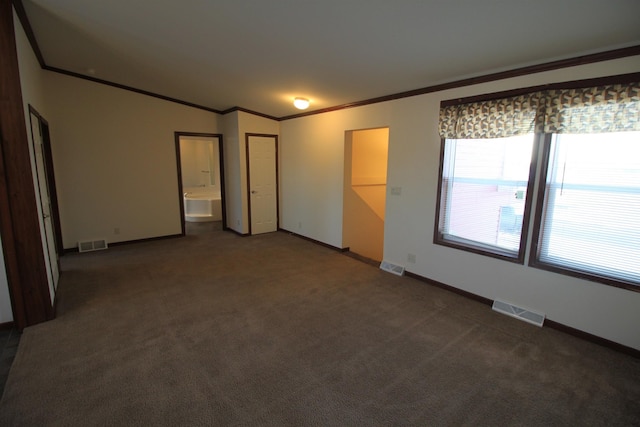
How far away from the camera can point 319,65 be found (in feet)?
10.7

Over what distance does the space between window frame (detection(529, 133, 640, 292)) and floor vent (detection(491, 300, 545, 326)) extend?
18.1 inches

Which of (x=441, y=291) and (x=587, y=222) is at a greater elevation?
(x=587, y=222)

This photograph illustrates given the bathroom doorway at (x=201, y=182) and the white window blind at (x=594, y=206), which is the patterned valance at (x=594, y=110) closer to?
the white window blind at (x=594, y=206)

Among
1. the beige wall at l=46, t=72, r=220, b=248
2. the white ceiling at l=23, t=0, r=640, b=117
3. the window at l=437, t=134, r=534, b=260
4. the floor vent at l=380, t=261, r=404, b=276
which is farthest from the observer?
the beige wall at l=46, t=72, r=220, b=248

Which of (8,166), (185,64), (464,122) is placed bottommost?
(8,166)

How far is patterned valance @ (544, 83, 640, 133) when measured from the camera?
7.48 feet

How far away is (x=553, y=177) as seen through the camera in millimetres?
2740

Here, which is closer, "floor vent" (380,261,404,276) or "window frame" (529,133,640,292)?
"window frame" (529,133,640,292)

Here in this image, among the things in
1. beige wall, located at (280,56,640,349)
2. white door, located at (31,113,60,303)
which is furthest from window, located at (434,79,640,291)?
white door, located at (31,113,60,303)

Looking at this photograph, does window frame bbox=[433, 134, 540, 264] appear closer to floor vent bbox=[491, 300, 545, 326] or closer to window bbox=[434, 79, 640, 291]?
window bbox=[434, 79, 640, 291]

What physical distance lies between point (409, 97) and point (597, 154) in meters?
2.00

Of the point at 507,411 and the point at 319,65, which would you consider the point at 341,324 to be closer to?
the point at 507,411

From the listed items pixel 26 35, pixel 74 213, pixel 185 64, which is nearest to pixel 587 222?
pixel 185 64

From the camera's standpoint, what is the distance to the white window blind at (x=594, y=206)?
7.85ft
